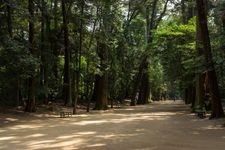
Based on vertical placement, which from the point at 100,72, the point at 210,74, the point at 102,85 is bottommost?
the point at 210,74

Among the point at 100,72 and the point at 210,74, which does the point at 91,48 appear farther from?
the point at 210,74

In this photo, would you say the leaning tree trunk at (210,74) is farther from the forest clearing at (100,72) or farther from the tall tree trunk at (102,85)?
the tall tree trunk at (102,85)

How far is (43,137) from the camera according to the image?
1484cm

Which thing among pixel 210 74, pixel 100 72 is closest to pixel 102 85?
pixel 100 72

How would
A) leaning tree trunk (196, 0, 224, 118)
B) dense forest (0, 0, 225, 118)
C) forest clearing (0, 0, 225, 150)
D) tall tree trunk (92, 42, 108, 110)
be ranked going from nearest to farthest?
forest clearing (0, 0, 225, 150) → leaning tree trunk (196, 0, 224, 118) → dense forest (0, 0, 225, 118) → tall tree trunk (92, 42, 108, 110)

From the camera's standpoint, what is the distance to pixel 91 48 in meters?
38.0

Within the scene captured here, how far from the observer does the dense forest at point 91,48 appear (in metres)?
22.5

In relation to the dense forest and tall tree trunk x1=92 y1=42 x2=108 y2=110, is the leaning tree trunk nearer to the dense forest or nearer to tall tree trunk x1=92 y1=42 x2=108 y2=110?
the dense forest

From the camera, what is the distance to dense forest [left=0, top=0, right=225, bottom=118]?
22.5 meters

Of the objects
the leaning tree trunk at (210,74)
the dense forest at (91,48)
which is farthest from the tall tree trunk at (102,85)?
the leaning tree trunk at (210,74)

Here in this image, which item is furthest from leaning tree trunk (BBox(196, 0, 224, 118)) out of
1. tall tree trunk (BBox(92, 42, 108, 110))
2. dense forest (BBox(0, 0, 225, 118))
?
tall tree trunk (BBox(92, 42, 108, 110))

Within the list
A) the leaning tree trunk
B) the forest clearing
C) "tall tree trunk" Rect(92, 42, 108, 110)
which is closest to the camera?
the forest clearing

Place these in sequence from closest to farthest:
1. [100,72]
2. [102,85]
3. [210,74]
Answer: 1. [210,74]
2. [100,72]
3. [102,85]

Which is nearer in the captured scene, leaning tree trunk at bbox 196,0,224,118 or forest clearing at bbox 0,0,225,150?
forest clearing at bbox 0,0,225,150
